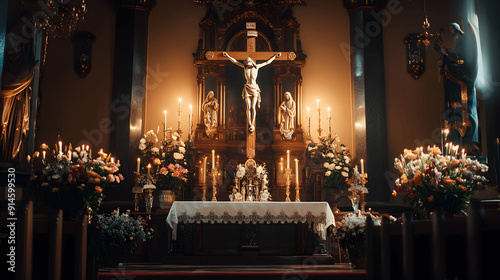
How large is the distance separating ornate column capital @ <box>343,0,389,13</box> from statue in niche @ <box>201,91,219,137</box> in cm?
342

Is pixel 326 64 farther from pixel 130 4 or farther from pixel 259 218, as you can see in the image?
pixel 259 218

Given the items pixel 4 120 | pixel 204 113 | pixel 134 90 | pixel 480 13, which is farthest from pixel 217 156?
pixel 480 13

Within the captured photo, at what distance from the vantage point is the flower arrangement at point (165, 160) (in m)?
9.31

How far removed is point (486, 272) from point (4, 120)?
229 inches

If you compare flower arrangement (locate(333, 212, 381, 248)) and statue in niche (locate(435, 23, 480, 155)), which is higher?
statue in niche (locate(435, 23, 480, 155))

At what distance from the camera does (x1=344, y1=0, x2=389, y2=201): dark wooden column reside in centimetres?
1023

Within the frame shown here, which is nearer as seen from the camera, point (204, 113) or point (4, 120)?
point (4, 120)

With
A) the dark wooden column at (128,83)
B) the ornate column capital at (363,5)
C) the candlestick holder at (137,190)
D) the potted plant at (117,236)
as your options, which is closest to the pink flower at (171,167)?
the candlestick holder at (137,190)

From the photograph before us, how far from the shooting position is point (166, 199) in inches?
369

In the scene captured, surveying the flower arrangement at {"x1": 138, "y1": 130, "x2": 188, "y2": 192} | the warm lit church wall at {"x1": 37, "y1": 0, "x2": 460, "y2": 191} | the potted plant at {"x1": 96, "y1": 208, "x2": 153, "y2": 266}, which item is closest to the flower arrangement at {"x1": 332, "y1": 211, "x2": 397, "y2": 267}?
the potted plant at {"x1": 96, "y1": 208, "x2": 153, "y2": 266}

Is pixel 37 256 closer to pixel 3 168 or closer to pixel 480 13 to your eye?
pixel 3 168

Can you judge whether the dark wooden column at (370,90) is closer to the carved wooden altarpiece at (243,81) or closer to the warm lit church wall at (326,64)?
the warm lit church wall at (326,64)

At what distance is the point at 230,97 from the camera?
1080 centimetres

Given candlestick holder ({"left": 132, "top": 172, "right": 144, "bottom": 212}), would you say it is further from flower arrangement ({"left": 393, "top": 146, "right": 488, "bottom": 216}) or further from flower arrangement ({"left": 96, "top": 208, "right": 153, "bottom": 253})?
flower arrangement ({"left": 393, "top": 146, "right": 488, "bottom": 216})
